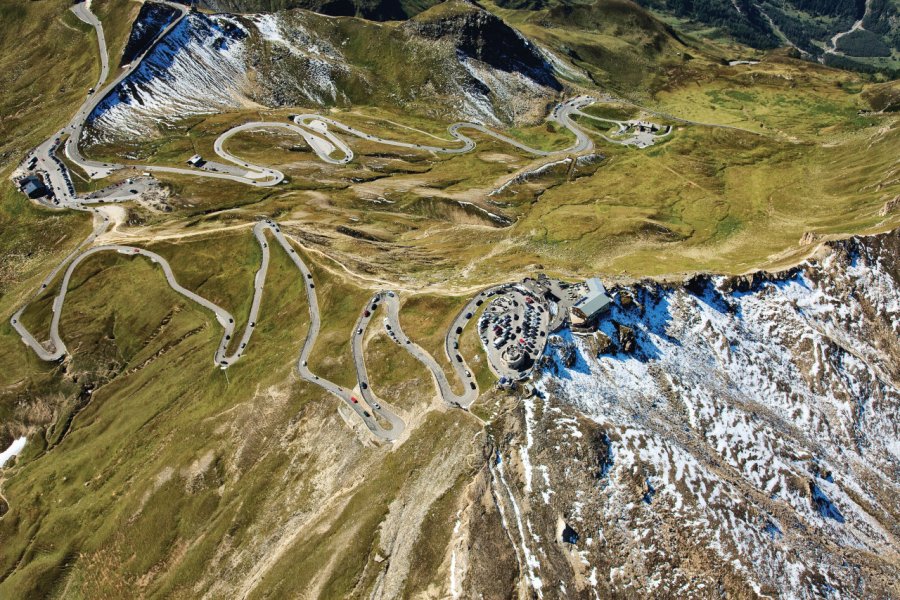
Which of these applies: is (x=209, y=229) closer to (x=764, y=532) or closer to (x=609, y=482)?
(x=609, y=482)

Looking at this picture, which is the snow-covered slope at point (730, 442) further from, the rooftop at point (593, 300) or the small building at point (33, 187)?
the small building at point (33, 187)

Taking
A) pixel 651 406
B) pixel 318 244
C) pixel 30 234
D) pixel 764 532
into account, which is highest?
pixel 30 234

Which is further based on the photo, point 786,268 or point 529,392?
point 786,268

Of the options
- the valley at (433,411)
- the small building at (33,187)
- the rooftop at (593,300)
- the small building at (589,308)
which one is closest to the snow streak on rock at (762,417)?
Result: the valley at (433,411)

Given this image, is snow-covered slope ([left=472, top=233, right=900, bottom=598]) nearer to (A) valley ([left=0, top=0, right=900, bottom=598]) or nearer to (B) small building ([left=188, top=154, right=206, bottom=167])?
(A) valley ([left=0, top=0, right=900, bottom=598])

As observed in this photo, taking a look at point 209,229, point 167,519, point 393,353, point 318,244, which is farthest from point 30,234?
point 393,353

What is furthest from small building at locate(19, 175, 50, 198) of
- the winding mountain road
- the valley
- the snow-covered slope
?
the snow-covered slope
